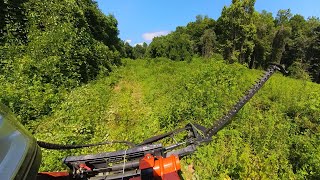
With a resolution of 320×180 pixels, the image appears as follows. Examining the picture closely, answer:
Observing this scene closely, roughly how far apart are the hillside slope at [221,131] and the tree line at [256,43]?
65.6 feet

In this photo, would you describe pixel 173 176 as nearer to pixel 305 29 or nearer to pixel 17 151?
pixel 17 151

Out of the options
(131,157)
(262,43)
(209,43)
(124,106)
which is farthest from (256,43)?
(131,157)

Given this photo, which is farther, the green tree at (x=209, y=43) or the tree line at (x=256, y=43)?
the green tree at (x=209, y=43)

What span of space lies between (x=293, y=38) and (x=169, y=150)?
1626 inches

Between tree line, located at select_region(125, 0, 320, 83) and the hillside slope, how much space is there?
2000cm

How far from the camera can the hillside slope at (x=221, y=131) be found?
4.54 metres

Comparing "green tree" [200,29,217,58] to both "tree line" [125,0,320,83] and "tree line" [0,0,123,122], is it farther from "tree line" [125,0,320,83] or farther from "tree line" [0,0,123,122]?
"tree line" [0,0,123,122]

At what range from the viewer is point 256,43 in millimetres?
34719

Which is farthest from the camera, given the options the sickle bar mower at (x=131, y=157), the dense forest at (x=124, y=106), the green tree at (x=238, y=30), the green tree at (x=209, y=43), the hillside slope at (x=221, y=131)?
the green tree at (x=209, y=43)

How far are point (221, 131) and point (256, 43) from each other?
3186 centimetres

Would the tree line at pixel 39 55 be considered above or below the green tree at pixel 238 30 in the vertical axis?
below

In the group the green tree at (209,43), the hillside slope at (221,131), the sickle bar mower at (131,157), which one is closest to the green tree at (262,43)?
the green tree at (209,43)

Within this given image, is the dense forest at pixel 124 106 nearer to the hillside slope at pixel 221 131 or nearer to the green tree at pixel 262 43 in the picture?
the hillside slope at pixel 221 131

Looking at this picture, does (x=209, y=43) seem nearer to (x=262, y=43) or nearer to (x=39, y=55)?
(x=262, y=43)
